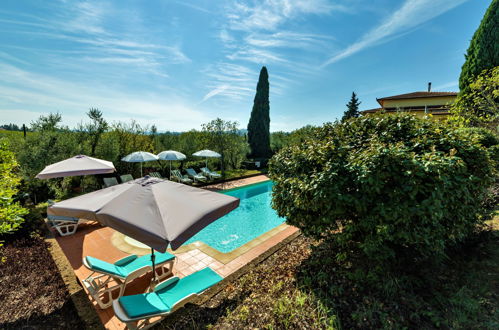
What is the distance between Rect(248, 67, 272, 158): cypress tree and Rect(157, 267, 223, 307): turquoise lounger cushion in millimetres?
23072

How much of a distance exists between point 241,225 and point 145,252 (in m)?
4.33

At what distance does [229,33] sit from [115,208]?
9511mm

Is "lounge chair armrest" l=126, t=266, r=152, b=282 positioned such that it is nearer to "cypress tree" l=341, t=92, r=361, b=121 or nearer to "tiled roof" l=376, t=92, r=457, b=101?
"tiled roof" l=376, t=92, r=457, b=101

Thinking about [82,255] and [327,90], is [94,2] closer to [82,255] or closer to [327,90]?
[82,255]

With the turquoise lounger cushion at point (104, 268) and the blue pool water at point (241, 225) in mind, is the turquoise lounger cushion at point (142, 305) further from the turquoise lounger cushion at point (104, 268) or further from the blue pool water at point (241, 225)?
the blue pool water at point (241, 225)

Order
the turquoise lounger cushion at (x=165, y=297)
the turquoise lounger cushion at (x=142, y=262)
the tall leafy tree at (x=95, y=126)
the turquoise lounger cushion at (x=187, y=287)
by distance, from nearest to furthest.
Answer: the turquoise lounger cushion at (x=165, y=297) < the turquoise lounger cushion at (x=187, y=287) < the turquoise lounger cushion at (x=142, y=262) < the tall leafy tree at (x=95, y=126)

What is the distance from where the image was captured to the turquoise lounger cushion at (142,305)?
8.71ft

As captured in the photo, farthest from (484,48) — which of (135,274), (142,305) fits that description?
(135,274)

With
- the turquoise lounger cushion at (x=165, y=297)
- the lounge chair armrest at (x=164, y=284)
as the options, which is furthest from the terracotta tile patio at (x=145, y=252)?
the lounge chair armrest at (x=164, y=284)

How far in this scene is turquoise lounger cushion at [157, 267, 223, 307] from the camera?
3.15 m

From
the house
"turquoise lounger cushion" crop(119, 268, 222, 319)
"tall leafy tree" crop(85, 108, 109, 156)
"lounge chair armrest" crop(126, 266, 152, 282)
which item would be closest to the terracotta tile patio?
"lounge chair armrest" crop(126, 266, 152, 282)

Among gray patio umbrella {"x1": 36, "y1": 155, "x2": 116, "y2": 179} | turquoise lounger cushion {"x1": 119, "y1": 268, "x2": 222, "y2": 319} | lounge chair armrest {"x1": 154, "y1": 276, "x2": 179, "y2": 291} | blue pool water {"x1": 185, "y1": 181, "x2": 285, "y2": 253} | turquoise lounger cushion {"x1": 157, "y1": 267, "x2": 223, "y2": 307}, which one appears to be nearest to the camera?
turquoise lounger cushion {"x1": 119, "y1": 268, "x2": 222, "y2": 319}

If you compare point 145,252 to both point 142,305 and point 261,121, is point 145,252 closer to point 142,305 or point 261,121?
point 142,305

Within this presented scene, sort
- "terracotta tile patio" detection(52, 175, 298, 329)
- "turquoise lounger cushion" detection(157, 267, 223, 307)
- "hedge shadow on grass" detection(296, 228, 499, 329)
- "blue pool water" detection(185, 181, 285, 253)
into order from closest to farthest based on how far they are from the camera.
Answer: "hedge shadow on grass" detection(296, 228, 499, 329) → "turquoise lounger cushion" detection(157, 267, 223, 307) → "terracotta tile patio" detection(52, 175, 298, 329) → "blue pool water" detection(185, 181, 285, 253)
